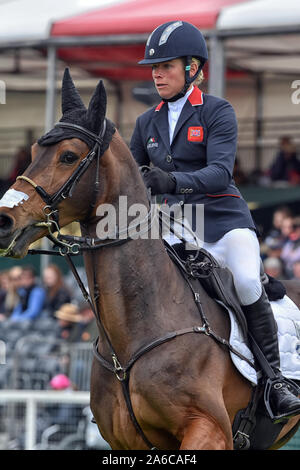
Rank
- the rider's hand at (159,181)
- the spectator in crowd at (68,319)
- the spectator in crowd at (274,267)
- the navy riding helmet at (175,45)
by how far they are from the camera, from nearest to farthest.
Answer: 1. the rider's hand at (159,181)
2. the navy riding helmet at (175,45)
3. the spectator in crowd at (274,267)
4. the spectator in crowd at (68,319)

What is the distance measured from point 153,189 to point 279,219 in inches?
357

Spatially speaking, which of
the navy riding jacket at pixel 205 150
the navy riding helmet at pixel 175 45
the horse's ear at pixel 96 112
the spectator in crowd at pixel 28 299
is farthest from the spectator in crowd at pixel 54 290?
the horse's ear at pixel 96 112

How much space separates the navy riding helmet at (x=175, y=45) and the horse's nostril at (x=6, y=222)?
1525 millimetres

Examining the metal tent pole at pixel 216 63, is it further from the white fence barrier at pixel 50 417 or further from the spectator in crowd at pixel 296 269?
the white fence barrier at pixel 50 417

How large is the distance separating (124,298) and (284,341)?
1.41 metres

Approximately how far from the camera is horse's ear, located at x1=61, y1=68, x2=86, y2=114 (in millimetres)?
4856

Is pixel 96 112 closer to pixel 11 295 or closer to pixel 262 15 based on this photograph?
pixel 262 15

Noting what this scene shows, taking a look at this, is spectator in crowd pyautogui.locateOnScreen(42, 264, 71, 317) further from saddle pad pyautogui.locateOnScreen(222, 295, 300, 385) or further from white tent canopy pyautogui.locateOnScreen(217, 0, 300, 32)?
A: saddle pad pyautogui.locateOnScreen(222, 295, 300, 385)

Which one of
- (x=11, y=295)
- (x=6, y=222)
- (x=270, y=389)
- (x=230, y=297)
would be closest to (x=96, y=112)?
(x=6, y=222)

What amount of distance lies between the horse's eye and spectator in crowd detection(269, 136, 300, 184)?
40.1 ft

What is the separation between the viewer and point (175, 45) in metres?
5.30

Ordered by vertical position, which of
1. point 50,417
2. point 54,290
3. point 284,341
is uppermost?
point 284,341

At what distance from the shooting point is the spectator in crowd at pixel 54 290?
13.3 meters

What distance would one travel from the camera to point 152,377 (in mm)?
4844
